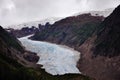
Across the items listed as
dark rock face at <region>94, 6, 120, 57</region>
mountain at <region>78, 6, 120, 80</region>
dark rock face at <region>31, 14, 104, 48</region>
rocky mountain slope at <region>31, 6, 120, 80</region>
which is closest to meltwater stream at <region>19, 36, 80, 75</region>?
rocky mountain slope at <region>31, 6, 120, 80</region>

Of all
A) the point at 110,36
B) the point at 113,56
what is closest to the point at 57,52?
the point at 110,36

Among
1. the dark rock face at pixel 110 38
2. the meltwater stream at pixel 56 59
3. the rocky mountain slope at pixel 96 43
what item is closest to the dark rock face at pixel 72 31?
the rocky mountain slope at pixel 96 43

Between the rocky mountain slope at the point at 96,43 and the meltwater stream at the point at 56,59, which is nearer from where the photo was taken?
the rocky mountain slope at the point at 96,43

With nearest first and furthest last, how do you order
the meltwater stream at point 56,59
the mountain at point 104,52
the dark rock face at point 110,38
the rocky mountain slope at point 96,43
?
1. the mountain at point 104,52
2. the rocky mountain slope at point 96,43
3. the meltwater stream at point 56,59
4. the dark rock face at point 110,38

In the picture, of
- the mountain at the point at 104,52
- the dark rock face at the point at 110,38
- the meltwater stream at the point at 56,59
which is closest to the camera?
the mountain at the point at 104,52

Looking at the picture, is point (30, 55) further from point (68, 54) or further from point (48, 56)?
point (68, 54)

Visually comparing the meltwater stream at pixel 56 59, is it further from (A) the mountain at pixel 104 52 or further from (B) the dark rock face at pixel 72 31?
(B) the dark rock face at pixel 72 31

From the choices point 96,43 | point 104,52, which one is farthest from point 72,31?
point 104,52
